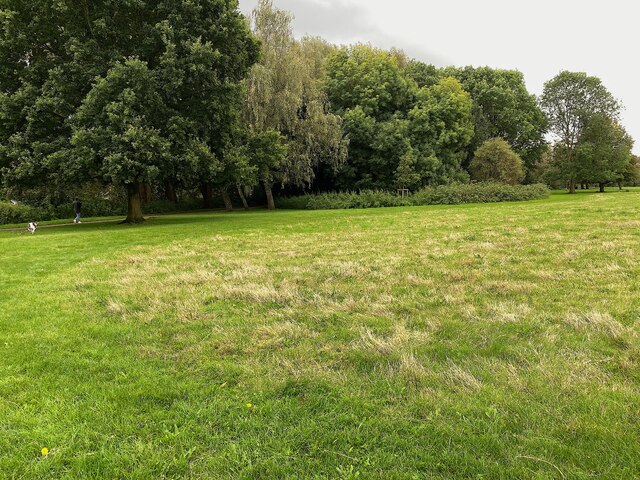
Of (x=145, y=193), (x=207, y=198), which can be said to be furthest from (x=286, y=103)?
(x=145, y=193)

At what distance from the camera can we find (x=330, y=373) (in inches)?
148

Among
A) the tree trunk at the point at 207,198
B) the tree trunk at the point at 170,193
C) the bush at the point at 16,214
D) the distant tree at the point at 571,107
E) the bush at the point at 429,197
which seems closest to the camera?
the bush at the point at 16,214

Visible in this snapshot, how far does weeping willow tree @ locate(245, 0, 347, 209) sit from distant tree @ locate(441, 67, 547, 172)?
25593 mm

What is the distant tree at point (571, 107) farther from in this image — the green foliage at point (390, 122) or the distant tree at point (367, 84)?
the distant tree at point (367, 84)

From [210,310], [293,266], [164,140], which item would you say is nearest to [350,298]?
[210,310]

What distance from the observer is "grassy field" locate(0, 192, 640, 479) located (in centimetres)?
266

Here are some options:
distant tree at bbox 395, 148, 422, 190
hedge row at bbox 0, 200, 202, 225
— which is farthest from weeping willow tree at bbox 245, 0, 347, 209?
hedge row at bbox 0, 200, 202, 225

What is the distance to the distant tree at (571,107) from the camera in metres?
48.0

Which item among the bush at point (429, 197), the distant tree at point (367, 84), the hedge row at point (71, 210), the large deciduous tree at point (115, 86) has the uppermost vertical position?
the distant tree at point (367, 84)

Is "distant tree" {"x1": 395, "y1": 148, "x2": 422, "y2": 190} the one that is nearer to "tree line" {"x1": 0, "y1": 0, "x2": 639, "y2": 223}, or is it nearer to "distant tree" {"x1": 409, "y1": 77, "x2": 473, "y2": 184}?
"tree line" {"x1": 0, "y1": 0, "x2": 639, "y2": 223}

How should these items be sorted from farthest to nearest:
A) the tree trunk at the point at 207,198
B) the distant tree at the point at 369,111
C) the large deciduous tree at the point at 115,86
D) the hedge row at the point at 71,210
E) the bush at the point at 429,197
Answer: the tree trunk at the point at 207,198, the distant tree at the point at 369,111, the bush at the point at 429,197, the hedge row at the point at 71,210, the large deciduous tree at the point at 115,86

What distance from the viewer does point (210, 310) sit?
583 centimetres

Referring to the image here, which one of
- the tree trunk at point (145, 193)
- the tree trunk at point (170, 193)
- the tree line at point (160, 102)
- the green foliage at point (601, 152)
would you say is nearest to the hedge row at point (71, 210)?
the tree trunk at point (145, 193)

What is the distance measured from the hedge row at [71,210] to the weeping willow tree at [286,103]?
1075 cm
